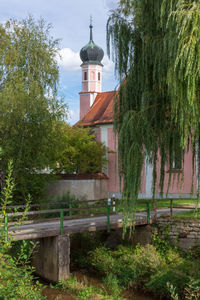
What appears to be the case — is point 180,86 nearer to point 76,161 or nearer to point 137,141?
point 137,141

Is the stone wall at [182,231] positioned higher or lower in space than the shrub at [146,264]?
higher

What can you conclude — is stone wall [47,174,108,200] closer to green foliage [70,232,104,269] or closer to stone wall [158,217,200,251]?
green foliage [70,232,104,269]

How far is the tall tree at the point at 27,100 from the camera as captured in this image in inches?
573

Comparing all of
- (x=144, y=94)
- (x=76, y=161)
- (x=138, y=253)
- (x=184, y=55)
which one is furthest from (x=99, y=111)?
(x=184, y=55)

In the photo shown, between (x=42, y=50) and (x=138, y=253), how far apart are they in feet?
32.6

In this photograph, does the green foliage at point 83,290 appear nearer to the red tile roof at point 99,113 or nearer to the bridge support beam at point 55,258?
the bridge support beam at point 55,258

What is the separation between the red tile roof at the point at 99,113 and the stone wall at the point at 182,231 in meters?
11.9

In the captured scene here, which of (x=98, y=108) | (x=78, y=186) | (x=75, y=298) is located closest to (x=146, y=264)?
(x=75, y=298)

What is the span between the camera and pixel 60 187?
829 inches

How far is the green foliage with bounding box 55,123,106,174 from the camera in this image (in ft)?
67.8

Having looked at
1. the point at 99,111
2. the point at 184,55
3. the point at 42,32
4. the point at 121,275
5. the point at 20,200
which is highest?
the point at 42,32

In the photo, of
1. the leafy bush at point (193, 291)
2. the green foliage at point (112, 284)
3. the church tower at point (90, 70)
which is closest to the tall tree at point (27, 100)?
the green foliage at point (112, 284)

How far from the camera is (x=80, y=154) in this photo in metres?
20.7

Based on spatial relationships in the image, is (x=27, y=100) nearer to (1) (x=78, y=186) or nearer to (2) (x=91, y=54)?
(1) (x=78, y=186)
